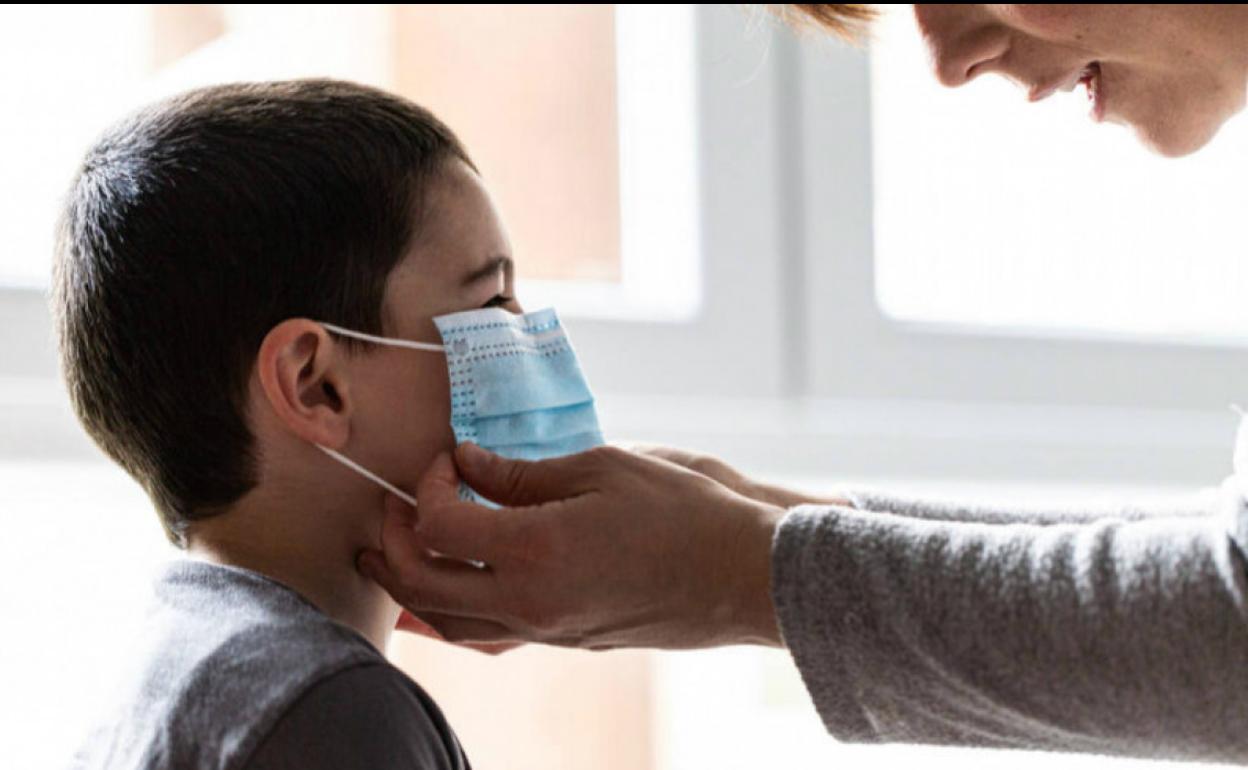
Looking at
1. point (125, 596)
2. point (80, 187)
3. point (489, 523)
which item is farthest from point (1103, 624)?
point (125, 596)

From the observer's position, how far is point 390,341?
1.21 meters

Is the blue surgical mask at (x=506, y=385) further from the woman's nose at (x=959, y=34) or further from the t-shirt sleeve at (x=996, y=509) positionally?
the woman's nose at (x=959, y=34)

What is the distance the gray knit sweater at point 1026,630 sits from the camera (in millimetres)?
991

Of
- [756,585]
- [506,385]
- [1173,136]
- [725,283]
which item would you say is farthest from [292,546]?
[725,283]

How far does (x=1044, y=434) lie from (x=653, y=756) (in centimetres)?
69

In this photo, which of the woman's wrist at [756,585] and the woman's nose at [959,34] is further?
the woman's nose at [959,34]

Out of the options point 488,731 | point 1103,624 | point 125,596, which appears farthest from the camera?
point 488,731

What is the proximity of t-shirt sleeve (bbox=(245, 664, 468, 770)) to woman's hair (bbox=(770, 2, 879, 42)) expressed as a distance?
0.63 meters

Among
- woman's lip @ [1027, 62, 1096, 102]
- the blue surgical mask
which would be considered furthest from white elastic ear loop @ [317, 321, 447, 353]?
woman's lip @ [1027, 62, 1096, 102]

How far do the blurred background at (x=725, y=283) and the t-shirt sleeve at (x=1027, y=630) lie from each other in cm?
77

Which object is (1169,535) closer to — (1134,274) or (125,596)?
(125,596)

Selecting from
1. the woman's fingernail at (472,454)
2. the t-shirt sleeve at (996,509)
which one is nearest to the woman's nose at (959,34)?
the t-shirt sleeve at (996,509)

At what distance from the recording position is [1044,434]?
2.20 metres

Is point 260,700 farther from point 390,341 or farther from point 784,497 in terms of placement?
point 784,497
